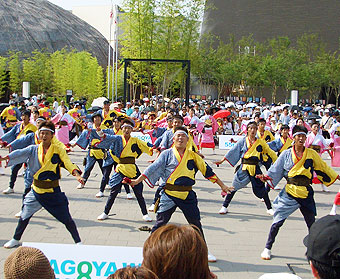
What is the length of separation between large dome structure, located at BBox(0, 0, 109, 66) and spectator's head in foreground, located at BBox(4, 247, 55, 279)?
183 feet

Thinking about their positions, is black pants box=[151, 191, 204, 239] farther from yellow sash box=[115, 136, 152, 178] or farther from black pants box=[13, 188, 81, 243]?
yellow sash box=[115, 136, 152, 178]

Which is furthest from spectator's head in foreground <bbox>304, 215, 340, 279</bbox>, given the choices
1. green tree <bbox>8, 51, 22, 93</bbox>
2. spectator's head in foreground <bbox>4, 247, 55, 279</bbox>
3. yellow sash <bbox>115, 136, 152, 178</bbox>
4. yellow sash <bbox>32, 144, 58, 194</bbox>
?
green tree <bbox>8, 51, 22, 93</bbox>

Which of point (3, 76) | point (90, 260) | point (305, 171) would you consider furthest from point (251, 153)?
point (3, 76)

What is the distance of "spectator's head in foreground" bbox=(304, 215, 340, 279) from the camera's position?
196 cm

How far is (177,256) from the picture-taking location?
2070mm

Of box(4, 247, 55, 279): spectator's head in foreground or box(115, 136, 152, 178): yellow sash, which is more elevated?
box(4, 247, 55, 279): spectator's head in foreground

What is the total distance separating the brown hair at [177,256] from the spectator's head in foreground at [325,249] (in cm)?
49

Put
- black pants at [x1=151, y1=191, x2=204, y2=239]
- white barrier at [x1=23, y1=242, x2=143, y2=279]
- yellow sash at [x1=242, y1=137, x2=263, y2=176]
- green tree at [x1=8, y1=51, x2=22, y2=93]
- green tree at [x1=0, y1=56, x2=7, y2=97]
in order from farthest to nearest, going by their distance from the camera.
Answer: green tree at [x1=8, y1=51, x2=22, y2=93]
green tree at [x1=0, y1=56, x2=7, y2=97]
yellow sash at [x1=242, y1=137, x2=263, y2=176]
black pants at [x1=151, y1=191, x2=204, y2=239]
white barrier at [x1=23, y1=242, x2=143, y2=279]

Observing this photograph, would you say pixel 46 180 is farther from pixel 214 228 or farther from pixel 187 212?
pixel 214 228

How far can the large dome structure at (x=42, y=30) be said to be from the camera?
57938 millimetres

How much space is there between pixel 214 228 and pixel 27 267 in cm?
531

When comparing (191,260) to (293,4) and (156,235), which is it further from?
(293,4)

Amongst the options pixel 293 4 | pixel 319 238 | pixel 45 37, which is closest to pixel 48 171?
pixel 319 238

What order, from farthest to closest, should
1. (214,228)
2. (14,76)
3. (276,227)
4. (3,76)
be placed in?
(14,76), (3,76), (214,228), (276,227)
